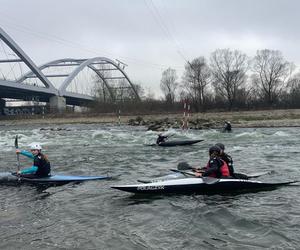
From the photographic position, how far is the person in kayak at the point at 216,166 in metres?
9.28

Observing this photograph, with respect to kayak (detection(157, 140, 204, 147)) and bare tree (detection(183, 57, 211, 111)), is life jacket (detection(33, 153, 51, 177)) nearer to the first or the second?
kayak (detection(157, 140, 204, 147))

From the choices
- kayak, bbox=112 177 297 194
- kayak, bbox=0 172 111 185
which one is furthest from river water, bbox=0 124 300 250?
kayak, bbox=0 172 111 185

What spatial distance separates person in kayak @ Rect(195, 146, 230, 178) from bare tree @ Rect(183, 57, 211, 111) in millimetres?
57971

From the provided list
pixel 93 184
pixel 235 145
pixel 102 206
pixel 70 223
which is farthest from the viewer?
pixel 235 145

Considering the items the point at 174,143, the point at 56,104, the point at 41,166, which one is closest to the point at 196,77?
the point at 56,104

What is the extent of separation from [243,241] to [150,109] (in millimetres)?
59176

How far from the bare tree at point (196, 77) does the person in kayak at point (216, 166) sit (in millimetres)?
57971

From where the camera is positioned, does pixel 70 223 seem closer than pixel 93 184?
→ Yes

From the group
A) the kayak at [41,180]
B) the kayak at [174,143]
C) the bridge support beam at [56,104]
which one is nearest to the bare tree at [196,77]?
the bridge support beam at [56,104]

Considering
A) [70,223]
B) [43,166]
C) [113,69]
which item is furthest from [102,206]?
[113,69]

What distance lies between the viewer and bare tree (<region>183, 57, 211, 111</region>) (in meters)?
68.1

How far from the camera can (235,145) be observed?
19766 millimetres

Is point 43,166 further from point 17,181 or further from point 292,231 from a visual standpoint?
point 292,231

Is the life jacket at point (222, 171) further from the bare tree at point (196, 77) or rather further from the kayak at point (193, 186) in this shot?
the bare tree at point (196, 77)
